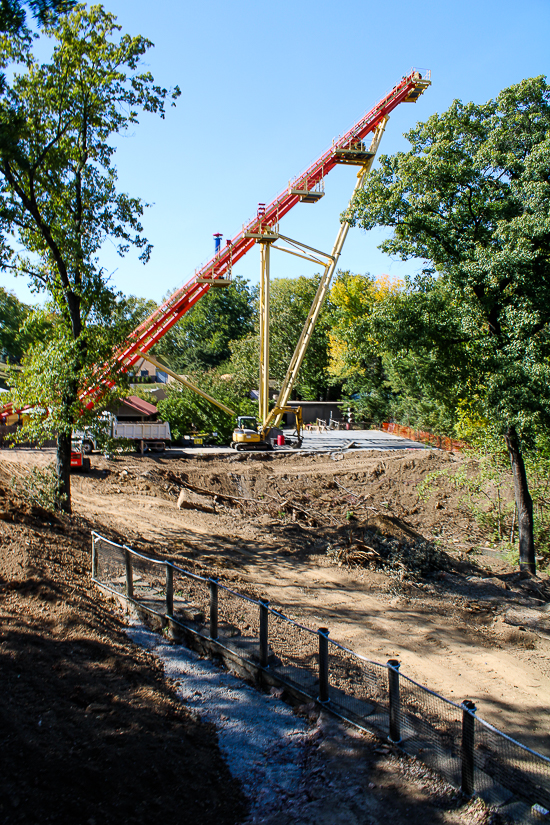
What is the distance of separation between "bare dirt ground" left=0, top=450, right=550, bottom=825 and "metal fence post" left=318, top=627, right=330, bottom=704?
4.79 ft

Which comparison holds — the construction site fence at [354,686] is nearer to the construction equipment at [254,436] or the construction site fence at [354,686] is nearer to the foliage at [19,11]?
the foliage at [19,11]

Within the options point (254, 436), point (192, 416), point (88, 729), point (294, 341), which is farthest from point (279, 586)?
point (294, 341)

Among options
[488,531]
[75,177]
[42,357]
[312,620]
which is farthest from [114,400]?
[488,531]

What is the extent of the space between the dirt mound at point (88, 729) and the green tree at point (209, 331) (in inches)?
2872

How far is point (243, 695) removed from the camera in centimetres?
716

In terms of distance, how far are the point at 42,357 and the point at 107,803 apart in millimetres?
11574

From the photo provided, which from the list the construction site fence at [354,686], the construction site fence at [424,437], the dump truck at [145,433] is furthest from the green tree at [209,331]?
the construction site fence at [354,686]

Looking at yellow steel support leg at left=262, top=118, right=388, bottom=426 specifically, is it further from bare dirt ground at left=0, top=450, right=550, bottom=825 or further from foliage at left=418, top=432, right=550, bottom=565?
foliage at left=418, top=432, right=550, bottom=565

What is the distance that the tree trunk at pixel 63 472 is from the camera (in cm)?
1512

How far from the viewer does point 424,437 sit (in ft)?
144

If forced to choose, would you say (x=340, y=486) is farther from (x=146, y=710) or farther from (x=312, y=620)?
(x=146, y=710)

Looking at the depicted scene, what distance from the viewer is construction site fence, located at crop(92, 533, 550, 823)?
5.07 meters

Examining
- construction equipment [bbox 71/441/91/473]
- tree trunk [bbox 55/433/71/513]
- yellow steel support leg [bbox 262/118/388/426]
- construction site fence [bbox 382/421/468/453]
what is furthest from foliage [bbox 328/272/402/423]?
tree trunk [bbox 55/433/71/513]

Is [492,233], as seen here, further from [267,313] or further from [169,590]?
[267,313]
